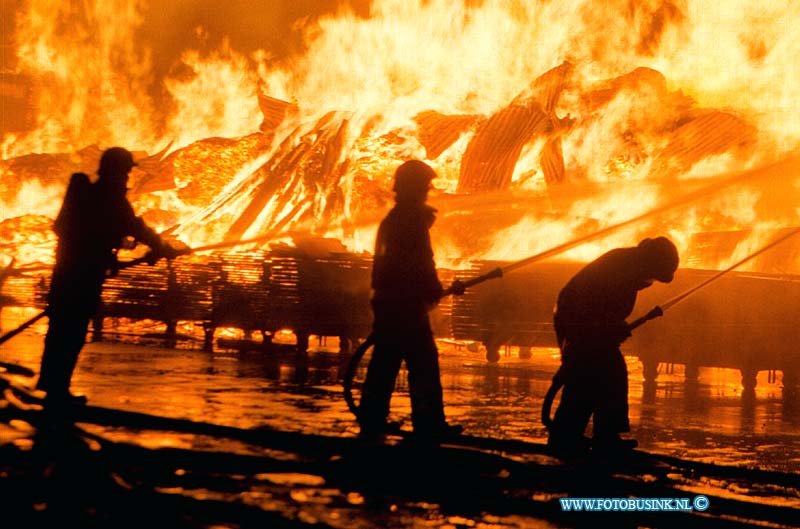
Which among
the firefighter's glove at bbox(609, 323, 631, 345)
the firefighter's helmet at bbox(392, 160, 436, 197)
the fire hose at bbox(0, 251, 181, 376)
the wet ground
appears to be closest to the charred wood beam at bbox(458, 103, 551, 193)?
the wet ground

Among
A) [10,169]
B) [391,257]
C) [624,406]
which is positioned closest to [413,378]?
[391,257]

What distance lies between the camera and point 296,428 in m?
7.52

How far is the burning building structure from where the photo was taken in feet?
57.3

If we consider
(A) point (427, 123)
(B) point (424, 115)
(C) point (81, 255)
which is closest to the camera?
(C) point (81, 255)

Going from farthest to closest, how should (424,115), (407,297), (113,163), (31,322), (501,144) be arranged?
(424,115)
(501,144)
(31,322)
(113,163)
(407,297)

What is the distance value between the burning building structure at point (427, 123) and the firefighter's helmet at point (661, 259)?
758 cm

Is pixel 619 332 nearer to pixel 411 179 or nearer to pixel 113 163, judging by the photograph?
pixel 411 179

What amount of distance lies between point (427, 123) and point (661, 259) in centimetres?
1425

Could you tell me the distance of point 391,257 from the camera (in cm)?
700

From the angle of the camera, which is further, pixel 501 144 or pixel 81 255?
pixel 501 144

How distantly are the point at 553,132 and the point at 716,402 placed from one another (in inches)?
328

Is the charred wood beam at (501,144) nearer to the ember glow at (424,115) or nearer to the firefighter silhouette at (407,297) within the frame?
the ember glow at (424,115)

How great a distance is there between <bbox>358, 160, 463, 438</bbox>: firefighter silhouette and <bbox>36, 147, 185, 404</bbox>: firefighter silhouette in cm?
222

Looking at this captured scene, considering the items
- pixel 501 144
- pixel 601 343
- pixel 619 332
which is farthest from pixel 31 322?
pixel 501 144
